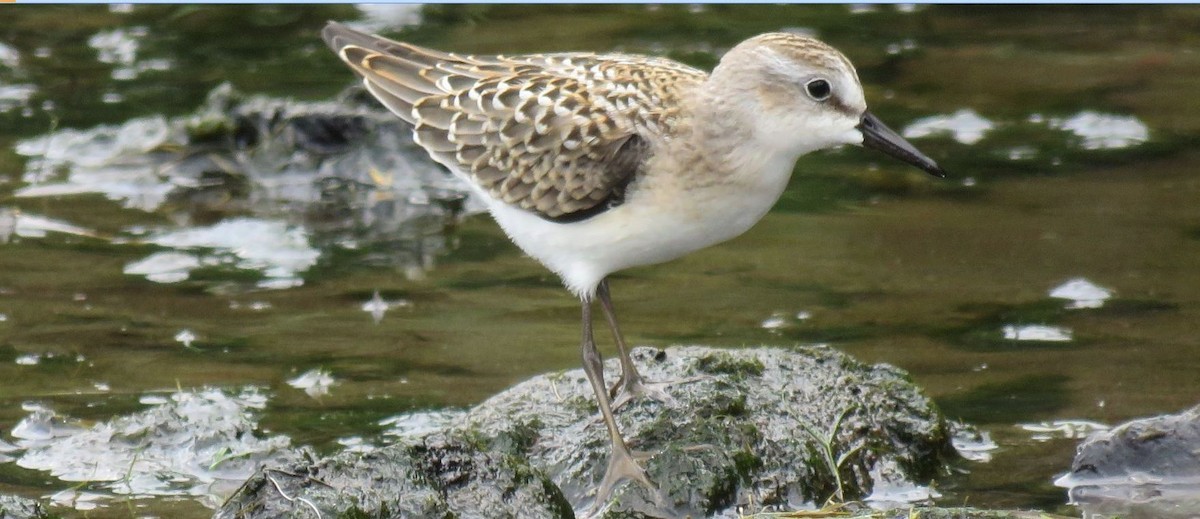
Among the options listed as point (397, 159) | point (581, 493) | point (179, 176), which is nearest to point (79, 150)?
point (179, 176)

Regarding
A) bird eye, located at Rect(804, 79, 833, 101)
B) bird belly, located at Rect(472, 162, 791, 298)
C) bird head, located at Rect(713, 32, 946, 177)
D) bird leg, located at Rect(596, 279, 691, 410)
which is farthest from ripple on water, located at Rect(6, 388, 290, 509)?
bird eye, located at Rect(804, 79, 833, 101)

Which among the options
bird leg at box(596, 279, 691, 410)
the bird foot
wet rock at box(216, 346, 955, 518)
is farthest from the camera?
bird leg at box(596, 279, 691, 410)

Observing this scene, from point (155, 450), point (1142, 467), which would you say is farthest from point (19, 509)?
point (1142, 467)

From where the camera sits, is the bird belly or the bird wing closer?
the bird belly

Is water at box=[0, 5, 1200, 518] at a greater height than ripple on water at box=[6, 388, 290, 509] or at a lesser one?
greater

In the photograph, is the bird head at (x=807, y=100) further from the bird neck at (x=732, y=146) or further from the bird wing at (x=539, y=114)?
the bird wing at (x=539, y=114)

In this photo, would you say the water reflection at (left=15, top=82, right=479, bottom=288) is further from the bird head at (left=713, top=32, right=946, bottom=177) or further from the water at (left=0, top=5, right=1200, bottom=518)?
the bird head at (left=713, top=32, right=946, bottom=177)

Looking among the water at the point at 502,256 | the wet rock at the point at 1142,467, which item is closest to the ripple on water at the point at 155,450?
the water at the point at 502,256
